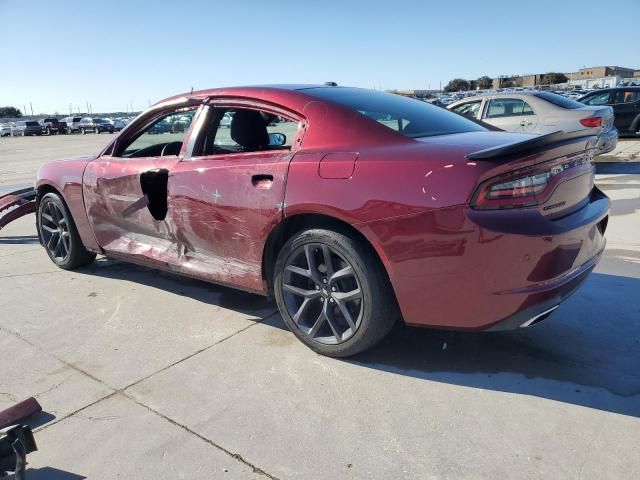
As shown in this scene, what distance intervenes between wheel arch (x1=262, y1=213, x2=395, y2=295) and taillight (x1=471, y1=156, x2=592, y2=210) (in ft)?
1.90

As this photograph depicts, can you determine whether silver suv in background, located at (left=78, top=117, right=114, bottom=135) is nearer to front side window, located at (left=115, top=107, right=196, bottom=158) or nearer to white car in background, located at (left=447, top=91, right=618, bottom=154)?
white car in background, located at (left=447, top=91, right=618, bottom=154)

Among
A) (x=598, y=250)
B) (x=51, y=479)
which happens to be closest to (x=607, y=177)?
(x=598, y=250)

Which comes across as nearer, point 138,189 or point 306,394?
point 306,394

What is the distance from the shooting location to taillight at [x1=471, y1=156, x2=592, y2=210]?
8.05ft

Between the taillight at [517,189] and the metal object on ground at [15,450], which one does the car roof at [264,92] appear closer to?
the taillight at [517,189]

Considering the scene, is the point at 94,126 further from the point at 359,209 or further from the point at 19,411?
the point at 359,209

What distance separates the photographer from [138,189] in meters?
3.99

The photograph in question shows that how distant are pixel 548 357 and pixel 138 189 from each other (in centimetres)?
303

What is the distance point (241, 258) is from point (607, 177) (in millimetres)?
8585

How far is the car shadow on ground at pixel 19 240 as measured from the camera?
6500mm

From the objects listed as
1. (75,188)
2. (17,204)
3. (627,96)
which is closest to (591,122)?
(627,96)

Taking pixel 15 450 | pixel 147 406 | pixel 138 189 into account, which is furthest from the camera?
pixel 138 189

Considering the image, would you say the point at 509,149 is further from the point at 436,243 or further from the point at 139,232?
the point at 139,232

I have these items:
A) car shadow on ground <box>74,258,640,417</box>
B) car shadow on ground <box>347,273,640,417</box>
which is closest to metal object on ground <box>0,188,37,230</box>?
car shadow on ground <box>74,258,640,417</box>
